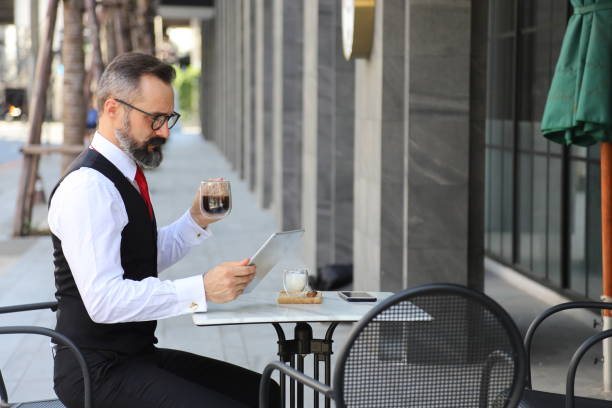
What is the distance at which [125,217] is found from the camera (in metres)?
3.56

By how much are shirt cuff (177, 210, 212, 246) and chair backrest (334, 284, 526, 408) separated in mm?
1367

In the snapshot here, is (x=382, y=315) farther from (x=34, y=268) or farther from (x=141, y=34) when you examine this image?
(x=141, y=34)

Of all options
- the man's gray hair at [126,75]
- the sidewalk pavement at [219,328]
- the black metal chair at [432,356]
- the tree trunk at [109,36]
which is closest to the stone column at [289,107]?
the sidewalk pavement at [219,328]

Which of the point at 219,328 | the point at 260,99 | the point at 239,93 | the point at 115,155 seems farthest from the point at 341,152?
the point at 239,93

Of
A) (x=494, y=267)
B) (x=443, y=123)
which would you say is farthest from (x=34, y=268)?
(x=443, y=123)

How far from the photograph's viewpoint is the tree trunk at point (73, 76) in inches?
582

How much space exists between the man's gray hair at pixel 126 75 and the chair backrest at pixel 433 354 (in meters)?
1.27

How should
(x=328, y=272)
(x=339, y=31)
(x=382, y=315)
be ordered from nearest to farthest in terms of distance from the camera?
(x=382, y=315) < (x=328, y=272) < (x=339, y=31)

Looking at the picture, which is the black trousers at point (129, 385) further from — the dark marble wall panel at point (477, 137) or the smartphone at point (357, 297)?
the dark marble wall panel at point (477, 137)

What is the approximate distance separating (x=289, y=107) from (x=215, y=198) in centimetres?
1045

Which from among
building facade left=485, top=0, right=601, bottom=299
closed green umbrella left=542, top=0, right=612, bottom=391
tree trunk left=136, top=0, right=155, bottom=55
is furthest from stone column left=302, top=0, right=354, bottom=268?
tree trunk left=136, top=0, right=155, bottom=55

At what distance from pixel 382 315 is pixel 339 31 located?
7472 mm

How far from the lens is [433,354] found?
9.61ft

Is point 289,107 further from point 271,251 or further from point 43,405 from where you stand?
point 271,251
